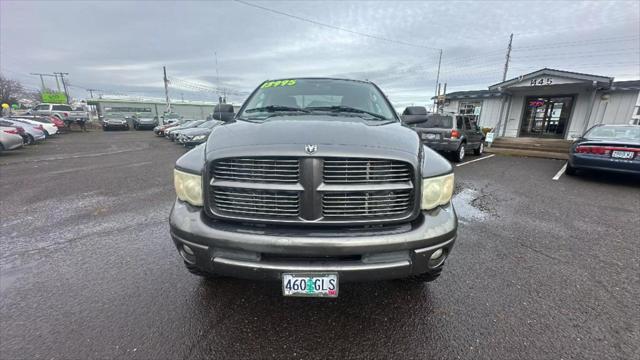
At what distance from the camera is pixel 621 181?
6973mm

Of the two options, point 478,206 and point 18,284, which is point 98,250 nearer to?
point 18,284

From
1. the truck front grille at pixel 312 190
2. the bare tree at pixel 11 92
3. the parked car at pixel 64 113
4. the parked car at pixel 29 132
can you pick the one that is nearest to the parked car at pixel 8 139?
the parked car at pixel 29 132

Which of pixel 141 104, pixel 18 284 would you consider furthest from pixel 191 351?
pixel 141 104

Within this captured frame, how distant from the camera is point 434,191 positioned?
6.24 feet

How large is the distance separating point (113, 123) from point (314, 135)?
32567 millimetres

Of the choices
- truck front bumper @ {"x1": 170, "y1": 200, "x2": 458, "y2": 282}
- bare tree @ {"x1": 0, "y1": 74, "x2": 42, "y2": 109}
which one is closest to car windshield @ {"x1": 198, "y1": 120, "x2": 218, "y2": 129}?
truck front bumper @ {"x1": 170, "y1": 200, "x2": 458, "y2": 282}

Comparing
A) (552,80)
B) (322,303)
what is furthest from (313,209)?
(552,80)

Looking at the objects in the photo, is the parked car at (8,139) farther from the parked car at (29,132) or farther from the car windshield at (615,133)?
the car windshield at (615,133)

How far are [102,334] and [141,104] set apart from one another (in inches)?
2402

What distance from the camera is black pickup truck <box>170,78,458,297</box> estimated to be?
1.69m

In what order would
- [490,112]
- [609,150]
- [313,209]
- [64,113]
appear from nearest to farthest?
1. [313,209]
2. [609,150]
3. [490,112]
4. [64,113]

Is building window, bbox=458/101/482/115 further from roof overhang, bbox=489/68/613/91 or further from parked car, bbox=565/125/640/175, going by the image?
parked car, bbox=565/125/640/175

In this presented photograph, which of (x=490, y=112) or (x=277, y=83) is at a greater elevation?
(x=277, y=83)

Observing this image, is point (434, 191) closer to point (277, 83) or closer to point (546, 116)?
point (277, 83)
